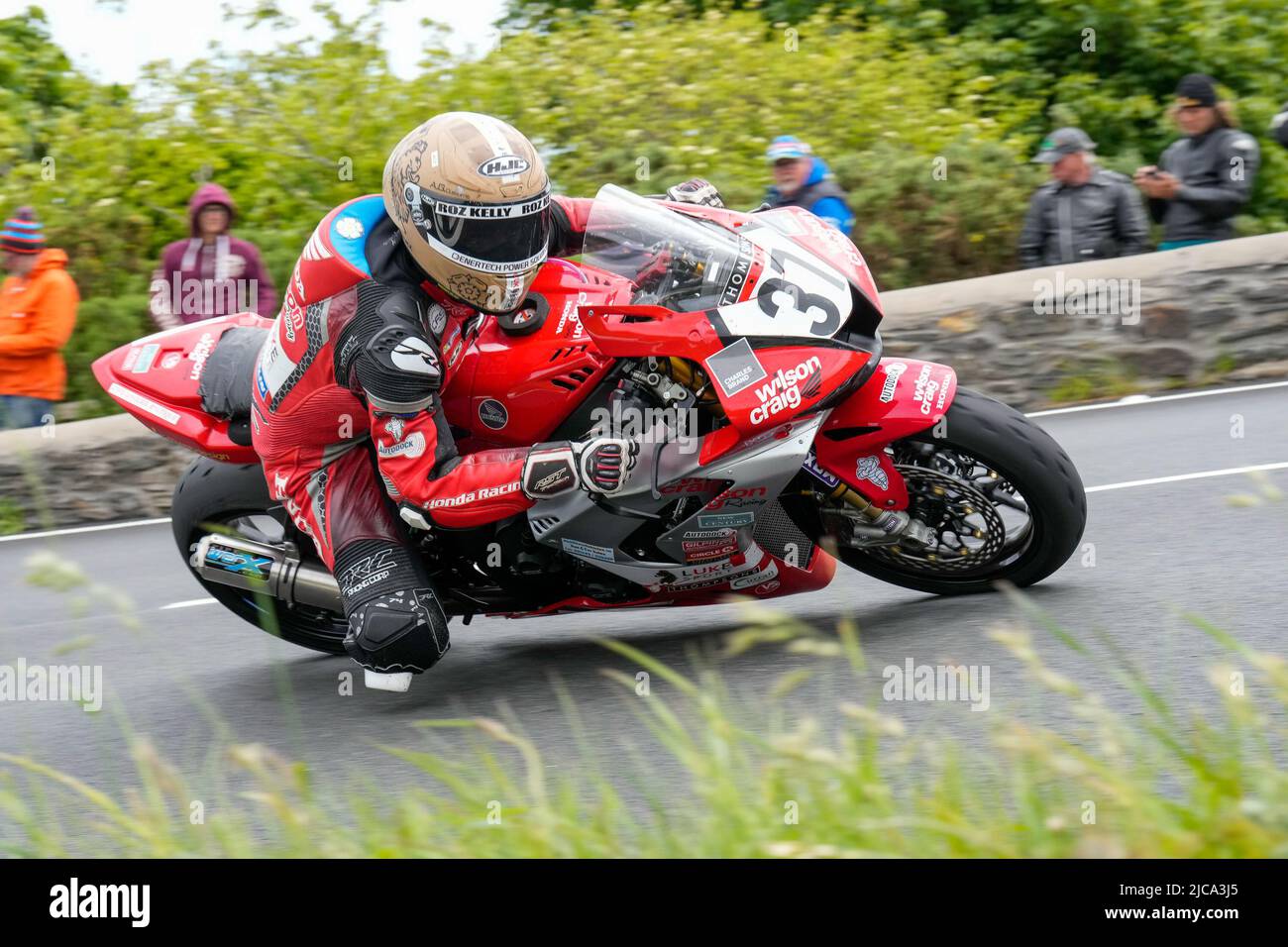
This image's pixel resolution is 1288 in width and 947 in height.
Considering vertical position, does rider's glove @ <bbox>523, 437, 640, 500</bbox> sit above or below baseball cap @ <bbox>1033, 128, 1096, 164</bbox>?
above

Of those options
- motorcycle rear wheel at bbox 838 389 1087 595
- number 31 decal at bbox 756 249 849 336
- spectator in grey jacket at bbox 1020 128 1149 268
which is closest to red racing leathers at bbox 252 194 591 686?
number 31 decal at bbox 756 249 849 336

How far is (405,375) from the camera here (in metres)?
4.20

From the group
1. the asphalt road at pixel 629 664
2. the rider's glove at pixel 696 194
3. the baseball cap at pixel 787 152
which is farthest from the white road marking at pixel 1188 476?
the baseball cap at pixel 787 152

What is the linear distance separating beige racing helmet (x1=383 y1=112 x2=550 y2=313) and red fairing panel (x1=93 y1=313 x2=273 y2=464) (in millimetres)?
1158

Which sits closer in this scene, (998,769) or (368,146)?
(998,769)

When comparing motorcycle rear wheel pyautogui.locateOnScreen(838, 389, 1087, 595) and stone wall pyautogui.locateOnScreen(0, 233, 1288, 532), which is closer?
motorcycle rear wheel pyautogui.locateOnScreen(838, 389, 1087, 595)

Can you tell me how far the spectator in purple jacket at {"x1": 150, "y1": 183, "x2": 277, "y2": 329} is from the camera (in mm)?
8617

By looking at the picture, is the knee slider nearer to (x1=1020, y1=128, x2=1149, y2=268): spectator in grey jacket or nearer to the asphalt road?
the asphalt road

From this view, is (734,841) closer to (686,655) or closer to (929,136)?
(686,655)

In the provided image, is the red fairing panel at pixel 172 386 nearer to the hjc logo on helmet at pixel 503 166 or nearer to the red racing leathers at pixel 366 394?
the red racing leathers at pixel 366 394
